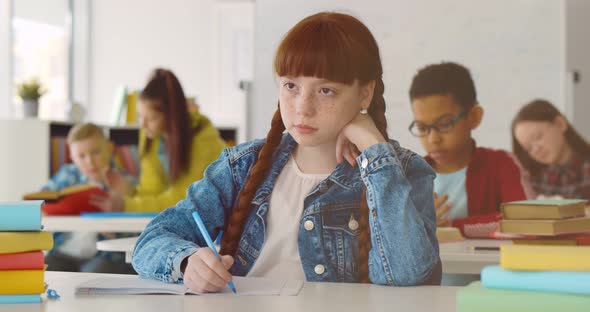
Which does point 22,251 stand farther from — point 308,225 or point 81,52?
point 81,52

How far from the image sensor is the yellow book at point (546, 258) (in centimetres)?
96

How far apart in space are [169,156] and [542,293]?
2864 mm

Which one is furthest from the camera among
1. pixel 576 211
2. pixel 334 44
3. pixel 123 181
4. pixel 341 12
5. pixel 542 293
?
pixel 123 181

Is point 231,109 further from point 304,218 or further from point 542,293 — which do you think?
point 542,293

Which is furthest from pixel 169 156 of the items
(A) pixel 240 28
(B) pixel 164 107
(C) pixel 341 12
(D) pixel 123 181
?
(A) pixel 240 28

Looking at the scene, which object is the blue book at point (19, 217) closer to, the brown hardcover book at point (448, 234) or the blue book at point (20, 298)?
the blue book at point (20, 298)

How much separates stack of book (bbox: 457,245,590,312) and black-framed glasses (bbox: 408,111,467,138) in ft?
3.80

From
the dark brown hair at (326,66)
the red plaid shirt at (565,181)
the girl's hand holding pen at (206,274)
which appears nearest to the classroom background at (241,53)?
the dark brown hair at (326,66)

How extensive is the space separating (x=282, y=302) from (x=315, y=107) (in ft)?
1.52

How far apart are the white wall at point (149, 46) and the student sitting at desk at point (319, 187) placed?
17.2 ft

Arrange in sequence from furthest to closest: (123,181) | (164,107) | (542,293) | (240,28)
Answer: (240,28) → (123,181) → (164,107) → (542,293)

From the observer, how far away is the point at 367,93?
1.65 m

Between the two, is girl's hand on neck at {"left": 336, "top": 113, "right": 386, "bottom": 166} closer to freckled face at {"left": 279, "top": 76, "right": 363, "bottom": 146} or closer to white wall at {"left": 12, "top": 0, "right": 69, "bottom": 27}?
freckled face at {"left": 279, "top": 76, "right": 363, "bottom": 146}

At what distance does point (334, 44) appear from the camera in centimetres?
159
